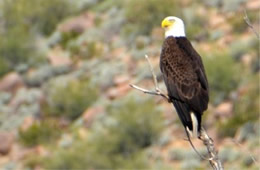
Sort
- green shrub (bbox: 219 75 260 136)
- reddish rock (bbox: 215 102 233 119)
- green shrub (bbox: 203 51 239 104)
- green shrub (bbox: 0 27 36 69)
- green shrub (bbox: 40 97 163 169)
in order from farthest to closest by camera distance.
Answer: green shrub (bbox: 0 27 36 69), green shrub (bbox: 203 51 239 104), green shrub (bbox: 40 97 163 169), reddish rock (bbox: 215 102 233 119), green shrub (bbox: 219 75 260 136)

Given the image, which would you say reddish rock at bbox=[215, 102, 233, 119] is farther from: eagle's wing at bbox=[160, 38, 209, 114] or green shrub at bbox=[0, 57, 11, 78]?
eagle's wing at bbox=[160, 38, 209, 114]

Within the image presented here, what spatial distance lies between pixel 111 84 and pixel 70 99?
1085 mm

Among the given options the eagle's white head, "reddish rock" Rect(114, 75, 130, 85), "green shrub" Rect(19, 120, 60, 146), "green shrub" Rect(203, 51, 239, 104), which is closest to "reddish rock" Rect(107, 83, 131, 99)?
"reddish rock" Rect(114, 75, 130, 85)

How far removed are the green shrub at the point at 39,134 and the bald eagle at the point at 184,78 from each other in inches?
529

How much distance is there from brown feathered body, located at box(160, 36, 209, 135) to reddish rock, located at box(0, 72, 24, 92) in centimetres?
1818

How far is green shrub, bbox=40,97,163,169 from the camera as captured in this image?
21.0 meters

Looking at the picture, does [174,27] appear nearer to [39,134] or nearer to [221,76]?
[221,76]

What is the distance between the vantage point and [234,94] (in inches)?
853

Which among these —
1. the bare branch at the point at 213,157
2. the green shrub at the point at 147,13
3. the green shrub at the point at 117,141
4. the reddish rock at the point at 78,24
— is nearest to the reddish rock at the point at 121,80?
the green shrub at the point at 117,141

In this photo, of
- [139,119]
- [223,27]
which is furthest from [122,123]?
[223,27]

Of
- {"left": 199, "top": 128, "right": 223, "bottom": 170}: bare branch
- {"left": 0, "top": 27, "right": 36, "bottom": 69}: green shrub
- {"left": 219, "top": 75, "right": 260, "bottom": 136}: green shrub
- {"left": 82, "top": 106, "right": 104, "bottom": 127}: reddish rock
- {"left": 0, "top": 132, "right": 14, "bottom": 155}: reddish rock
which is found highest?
{"left": 0, "top": 27, "right": 36, "bottom": 69}: green shrub

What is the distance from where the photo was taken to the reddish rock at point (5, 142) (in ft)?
75.8

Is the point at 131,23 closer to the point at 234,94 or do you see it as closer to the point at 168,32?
the point at 234,94

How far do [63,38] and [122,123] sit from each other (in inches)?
385
